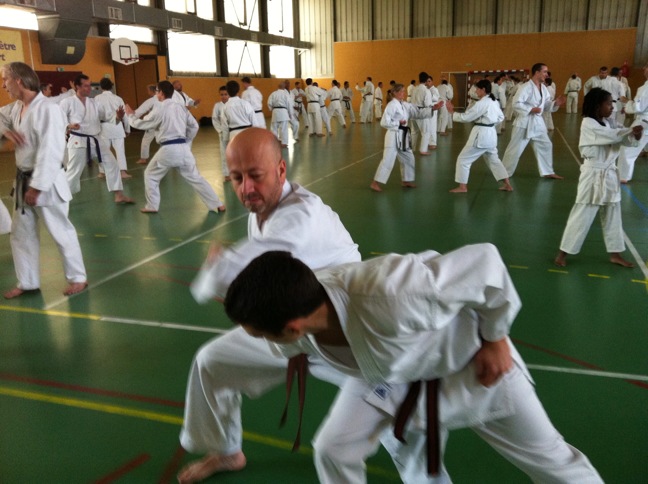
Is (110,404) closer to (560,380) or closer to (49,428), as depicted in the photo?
(49,428)

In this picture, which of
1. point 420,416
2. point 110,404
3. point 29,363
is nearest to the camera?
point 420,416

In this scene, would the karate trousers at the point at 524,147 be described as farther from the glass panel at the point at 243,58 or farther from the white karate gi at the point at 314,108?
the glass panel at the point at 243,58

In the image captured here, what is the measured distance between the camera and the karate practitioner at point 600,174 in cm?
443

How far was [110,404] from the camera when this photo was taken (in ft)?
9.61

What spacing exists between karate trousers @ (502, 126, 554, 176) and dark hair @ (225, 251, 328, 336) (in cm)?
820

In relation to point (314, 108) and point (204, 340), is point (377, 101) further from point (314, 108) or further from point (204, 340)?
point (204, 340)

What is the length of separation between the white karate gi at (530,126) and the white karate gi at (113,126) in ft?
20.9

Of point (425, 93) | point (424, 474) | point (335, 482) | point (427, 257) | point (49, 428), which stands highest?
point (425, 93)

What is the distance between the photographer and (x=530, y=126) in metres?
8.62

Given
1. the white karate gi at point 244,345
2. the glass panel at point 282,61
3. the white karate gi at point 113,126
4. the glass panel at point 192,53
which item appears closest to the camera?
the white karate gi at point 244,345

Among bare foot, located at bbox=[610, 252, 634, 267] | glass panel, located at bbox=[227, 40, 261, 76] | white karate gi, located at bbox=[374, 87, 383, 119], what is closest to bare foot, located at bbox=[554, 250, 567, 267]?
bare foot, located at bbox=[610, 252, 634, 267]

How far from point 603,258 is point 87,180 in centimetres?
872

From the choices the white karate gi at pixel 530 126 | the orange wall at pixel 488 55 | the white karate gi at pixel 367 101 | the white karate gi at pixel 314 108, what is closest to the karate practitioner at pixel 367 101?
the white karate gi at pixel 367 101

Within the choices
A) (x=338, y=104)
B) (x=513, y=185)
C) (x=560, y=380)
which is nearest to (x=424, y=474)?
(x=560, y=380)
